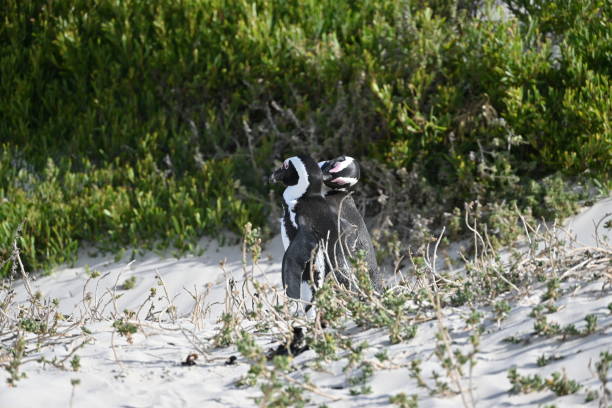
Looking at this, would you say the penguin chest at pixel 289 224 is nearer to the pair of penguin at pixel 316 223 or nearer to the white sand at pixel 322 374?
the pair of penguin at pixel 316 223

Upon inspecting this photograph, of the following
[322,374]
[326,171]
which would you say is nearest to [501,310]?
[322,374]

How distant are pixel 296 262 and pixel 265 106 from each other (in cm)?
427

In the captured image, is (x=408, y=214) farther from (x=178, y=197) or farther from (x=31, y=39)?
(x=31, y=39)

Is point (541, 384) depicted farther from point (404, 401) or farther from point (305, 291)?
point (305, 291)

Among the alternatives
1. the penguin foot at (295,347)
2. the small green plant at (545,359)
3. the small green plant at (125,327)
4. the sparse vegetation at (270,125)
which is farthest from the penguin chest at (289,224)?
the small green plant at (545,359)

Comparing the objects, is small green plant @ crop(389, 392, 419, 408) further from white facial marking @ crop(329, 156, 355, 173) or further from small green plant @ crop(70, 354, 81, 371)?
white facial marking @ crop(329, 156, 355, 173)

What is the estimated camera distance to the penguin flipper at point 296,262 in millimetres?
4715

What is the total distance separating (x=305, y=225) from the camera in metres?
4.82

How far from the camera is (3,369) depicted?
3.83 meters

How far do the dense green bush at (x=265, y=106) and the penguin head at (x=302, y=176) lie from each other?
270 centimetres

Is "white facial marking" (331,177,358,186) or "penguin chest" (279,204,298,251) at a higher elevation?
"white facial marking" (331,177,358,186)

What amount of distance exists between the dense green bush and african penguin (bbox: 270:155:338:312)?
2696 mm

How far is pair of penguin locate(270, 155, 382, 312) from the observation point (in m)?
4.73

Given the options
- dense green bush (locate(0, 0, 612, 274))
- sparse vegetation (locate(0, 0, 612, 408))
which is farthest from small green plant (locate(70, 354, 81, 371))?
dense green bush (locate(0, 0, 612, 274))
